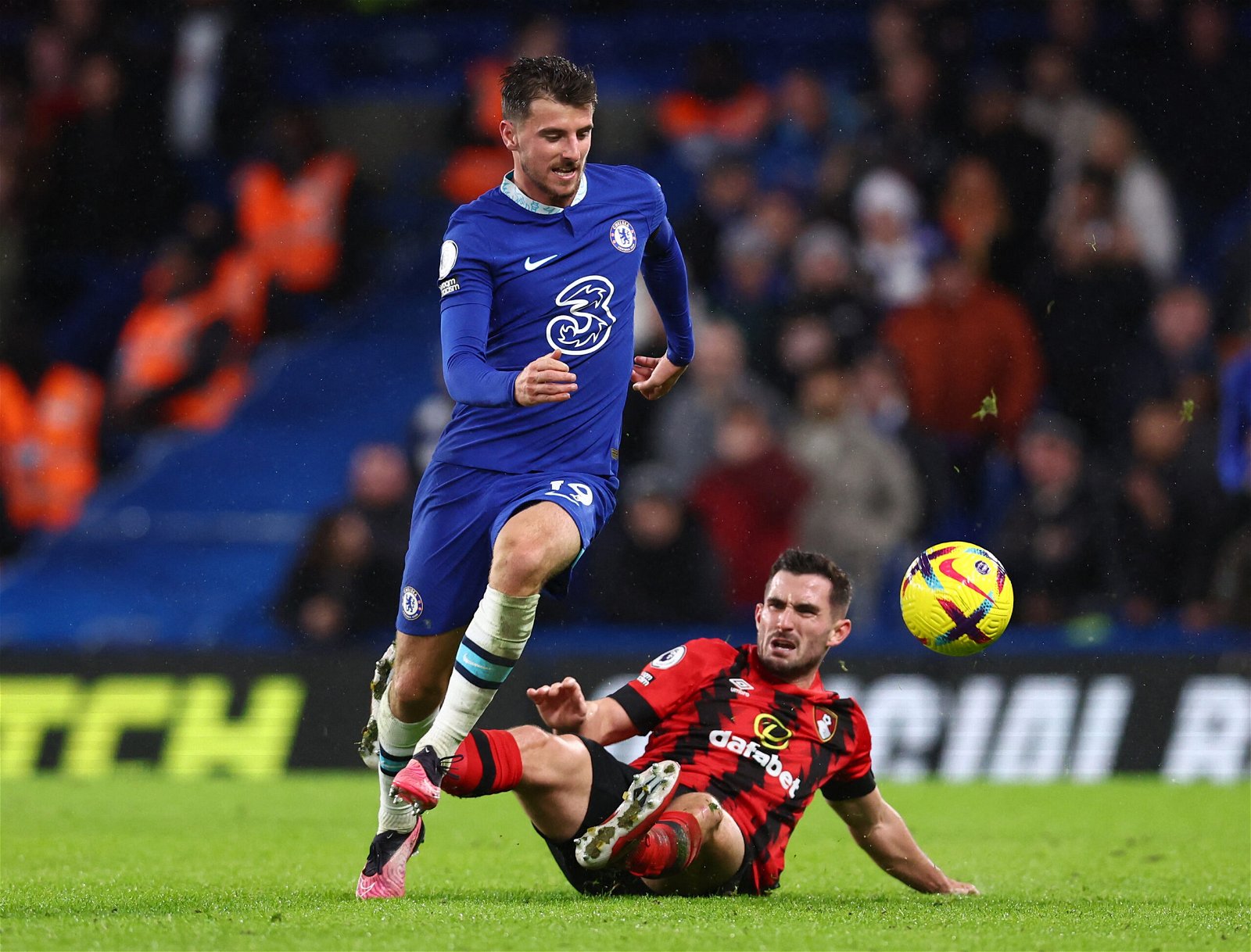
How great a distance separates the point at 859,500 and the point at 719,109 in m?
4.33

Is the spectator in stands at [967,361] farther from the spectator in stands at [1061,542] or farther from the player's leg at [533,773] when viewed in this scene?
the player's leg at [533,773]

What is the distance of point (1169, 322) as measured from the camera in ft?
40.9

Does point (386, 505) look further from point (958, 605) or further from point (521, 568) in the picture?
point (521, 568)

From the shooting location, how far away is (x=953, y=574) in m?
6.40

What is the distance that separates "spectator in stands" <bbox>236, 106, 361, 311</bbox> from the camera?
15.7 m

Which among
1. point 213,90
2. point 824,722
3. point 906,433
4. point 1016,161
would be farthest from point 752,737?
point 213,90

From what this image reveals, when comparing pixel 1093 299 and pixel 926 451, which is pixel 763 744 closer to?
pixel 926 451

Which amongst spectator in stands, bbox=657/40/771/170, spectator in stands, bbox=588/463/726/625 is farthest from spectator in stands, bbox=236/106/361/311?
spectator in stands, bbox=588/463/726/625

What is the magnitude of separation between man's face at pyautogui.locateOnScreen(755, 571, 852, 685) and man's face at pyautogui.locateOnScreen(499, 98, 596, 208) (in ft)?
5.03

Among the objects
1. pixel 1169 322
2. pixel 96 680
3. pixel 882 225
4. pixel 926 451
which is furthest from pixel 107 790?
pixel 1169 322

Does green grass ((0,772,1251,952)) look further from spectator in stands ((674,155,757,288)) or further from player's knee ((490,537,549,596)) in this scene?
spectator in stands ((674,155,757,288))

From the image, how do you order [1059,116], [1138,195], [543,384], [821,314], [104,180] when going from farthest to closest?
[104,180] → [1059,116] → [1138,195] → [821,314] → [543,384]

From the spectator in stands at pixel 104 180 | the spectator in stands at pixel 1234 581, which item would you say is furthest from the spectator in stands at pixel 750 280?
the spectator in stands at pixel 104 180

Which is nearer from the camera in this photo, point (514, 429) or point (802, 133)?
point (514, 429)
